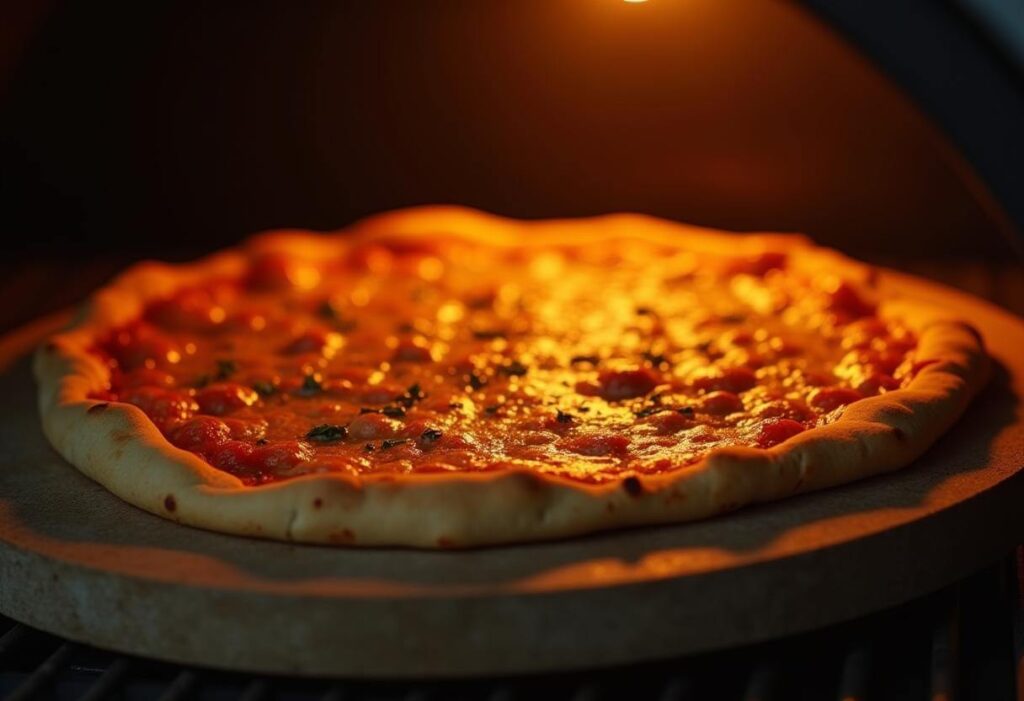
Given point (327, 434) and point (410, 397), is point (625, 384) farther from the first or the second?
point (327, 434)

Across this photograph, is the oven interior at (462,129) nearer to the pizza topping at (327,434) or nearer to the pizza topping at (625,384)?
the pizza topping at (625,384)

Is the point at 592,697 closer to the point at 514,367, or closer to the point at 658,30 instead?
the point at 514,367

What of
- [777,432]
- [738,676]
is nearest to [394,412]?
[777,432]

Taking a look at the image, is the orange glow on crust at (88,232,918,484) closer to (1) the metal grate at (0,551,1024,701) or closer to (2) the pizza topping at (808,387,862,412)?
(2) the pizza topping at (808,387,862,412)

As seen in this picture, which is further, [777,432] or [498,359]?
[498,359]

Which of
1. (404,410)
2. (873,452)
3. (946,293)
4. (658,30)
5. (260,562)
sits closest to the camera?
(260,562)

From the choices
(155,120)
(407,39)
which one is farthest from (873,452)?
(155,120)
